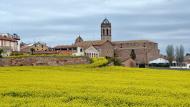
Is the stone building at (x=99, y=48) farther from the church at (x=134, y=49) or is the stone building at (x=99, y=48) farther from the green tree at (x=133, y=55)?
the green tree at (x=133, y=55)

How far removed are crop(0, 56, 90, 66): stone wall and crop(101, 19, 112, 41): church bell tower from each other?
339 ft

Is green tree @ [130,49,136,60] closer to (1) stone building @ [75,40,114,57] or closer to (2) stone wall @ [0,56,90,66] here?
(1) stone building @ [75,40,114,57]

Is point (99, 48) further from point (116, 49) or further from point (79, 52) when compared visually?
point (116, 49)

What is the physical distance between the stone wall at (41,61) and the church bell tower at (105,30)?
339 ft

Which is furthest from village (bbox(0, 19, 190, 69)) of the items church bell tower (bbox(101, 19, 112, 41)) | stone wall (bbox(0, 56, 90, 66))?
stone wall (bbox(0, 56, 90, 66))

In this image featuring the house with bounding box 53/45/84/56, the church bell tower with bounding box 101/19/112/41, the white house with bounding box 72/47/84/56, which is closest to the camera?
the white house with bounding box 72/47/84/56

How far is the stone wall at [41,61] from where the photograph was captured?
3194 inches

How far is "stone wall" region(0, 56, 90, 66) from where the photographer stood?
8112 cm

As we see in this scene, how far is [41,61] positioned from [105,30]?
350ft

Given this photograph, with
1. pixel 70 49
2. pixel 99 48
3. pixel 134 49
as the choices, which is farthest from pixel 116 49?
pixel 70 49

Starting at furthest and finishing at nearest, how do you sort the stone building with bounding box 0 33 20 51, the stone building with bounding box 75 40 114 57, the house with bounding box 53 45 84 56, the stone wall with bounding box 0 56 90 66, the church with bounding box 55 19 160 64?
1. the church with bounding box 55 19 160 64
2. the stone building with bounding box 75 40 114 57
3. the house with bounding box 53 45 84 56
4. the stone building with bounding box 0 33 20 51
5. the stone wall with bounding box 0 56 90 66

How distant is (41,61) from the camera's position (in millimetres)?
82438

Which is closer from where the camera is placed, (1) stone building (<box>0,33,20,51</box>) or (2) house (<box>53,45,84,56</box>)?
(1) stone building (<box>0,33,20,51</box>)

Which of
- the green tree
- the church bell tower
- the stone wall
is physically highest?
the church bell tower
